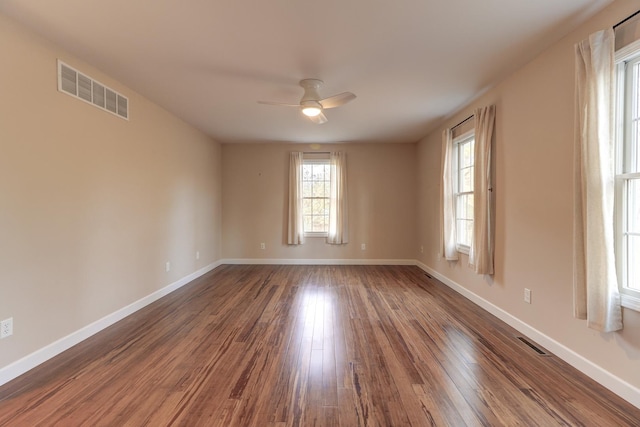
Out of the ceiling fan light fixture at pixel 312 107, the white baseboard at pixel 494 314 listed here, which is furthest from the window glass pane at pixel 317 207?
the ceiling fan light fixture at pixel 312 107

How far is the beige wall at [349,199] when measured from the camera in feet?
21.3

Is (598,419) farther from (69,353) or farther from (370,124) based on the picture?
(370,124)

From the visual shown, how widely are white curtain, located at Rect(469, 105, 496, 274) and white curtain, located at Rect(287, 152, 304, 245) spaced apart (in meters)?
3.60

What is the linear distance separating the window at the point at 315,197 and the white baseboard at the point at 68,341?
3.18 meters

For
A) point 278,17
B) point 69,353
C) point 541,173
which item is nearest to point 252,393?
point 69,353

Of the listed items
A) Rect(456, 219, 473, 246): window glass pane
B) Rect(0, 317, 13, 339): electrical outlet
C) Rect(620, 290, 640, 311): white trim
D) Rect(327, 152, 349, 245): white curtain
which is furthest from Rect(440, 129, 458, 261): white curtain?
Rect(0, 317, 13, 339): electrical outlet

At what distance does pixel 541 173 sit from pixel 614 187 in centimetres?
73

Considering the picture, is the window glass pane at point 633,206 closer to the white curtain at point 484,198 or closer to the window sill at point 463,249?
the white curtain at point 484,198

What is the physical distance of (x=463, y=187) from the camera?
175 inches

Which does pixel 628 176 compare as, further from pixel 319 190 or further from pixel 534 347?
pixel 319 190

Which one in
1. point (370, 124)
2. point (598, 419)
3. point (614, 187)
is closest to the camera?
point (598, 419)

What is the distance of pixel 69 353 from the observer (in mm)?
2512

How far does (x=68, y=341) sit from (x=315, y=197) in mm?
4703

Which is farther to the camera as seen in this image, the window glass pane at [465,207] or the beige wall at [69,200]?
the window glass pane at [465,207]
